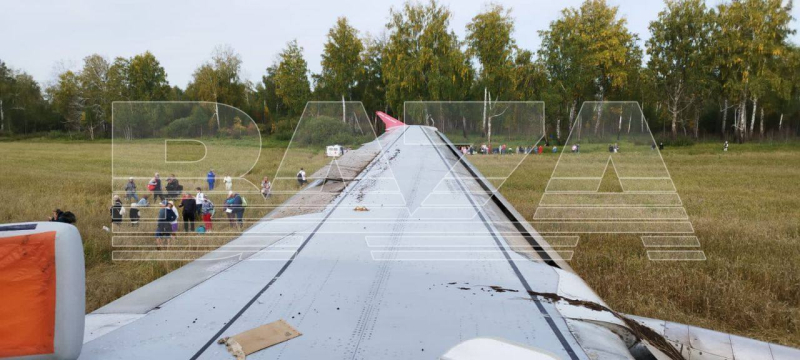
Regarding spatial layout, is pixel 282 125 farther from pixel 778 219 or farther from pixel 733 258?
pixel 778 219

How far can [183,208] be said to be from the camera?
6137mm

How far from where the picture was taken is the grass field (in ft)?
11.3

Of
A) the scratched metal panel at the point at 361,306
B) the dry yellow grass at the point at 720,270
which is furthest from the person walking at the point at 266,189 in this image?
the scratched metal panel at the point at 361,306

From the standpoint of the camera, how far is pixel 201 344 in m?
1.51

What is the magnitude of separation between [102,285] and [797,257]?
730 centimetres

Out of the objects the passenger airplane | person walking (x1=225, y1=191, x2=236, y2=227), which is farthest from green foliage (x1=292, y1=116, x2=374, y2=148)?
person walking (x1=225, y1=191, x2=236, y2=227)

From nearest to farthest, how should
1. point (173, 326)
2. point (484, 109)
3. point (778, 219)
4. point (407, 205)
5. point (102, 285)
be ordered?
point (173, 326) → point (407, 205) → point (102, 285) → point (484, 109) → point (778, 219)

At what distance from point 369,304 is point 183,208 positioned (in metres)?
5.22

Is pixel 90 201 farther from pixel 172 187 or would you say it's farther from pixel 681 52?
pixel 681 52

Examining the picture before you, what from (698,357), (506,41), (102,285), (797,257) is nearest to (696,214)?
(797,257)

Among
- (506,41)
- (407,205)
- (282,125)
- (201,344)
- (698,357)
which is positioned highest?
(506,41)

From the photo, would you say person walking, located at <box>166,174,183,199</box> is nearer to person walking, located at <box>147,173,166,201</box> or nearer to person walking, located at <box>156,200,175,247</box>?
person walking, located at <box>147,173,166,201</box>

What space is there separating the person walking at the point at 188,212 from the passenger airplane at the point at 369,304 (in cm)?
348

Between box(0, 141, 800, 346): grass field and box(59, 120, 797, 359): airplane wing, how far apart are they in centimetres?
143
